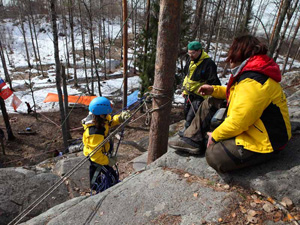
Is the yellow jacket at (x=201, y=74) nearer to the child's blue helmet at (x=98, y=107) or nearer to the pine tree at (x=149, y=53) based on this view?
the child's blue helmet at (x=98, y=107)

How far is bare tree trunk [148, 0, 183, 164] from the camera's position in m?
2.76

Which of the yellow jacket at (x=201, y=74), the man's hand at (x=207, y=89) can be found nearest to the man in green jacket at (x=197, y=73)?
the yellow jacket at (x=201, y=74)

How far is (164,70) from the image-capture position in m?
2.99

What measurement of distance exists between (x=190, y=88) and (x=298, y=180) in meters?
2.33

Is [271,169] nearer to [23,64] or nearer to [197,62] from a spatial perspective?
[197,62]

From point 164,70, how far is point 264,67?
1374mm

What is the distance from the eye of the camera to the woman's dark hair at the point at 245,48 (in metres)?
2.08

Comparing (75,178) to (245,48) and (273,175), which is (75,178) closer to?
(273,175)

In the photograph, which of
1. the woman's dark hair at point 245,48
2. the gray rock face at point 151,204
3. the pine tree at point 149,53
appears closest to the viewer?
the woman's dark hair at point 245,48

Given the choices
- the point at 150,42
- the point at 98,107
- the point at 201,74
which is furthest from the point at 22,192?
the point at 150,42

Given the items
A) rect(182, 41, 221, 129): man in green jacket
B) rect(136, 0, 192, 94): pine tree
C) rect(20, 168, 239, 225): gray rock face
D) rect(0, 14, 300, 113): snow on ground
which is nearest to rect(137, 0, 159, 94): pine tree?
rect(136, 0, 192, 94): pine tree

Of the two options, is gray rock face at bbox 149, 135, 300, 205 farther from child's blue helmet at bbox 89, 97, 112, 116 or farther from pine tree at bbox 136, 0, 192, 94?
pine tree at bbox 136, 0, 192, 94

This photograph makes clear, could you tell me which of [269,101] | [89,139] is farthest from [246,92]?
[89,139]

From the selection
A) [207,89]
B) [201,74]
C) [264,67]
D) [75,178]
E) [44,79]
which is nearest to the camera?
[264,67]
